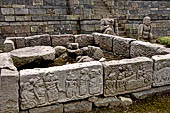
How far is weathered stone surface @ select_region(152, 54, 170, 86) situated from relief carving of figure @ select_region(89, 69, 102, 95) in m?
1.22

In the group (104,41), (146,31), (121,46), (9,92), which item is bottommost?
(9,92)

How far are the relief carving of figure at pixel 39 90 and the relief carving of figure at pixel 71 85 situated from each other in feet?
1.32

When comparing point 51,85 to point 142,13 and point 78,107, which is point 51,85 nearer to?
point 78,107

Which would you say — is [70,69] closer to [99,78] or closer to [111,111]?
[99,78]

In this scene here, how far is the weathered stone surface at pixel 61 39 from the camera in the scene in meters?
6.64

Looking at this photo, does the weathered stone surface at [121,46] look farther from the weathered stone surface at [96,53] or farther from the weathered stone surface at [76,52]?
the weathered stone surface at [76,52]

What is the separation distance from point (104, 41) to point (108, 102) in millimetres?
3585

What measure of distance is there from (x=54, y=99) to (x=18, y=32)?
23.6ft

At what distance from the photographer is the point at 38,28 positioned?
961cm

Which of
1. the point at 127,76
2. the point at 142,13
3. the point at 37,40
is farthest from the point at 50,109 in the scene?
the point at 142,13

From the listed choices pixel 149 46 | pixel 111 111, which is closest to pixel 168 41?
pixel 149 46

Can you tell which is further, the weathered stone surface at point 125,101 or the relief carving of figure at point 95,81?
the weathered stone surface at point 125,101

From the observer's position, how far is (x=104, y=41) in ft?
21.8

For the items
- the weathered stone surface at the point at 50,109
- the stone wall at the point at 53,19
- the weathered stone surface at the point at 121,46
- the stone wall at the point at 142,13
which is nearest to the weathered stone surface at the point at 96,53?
the weathered stone surface at the point at 121,46
